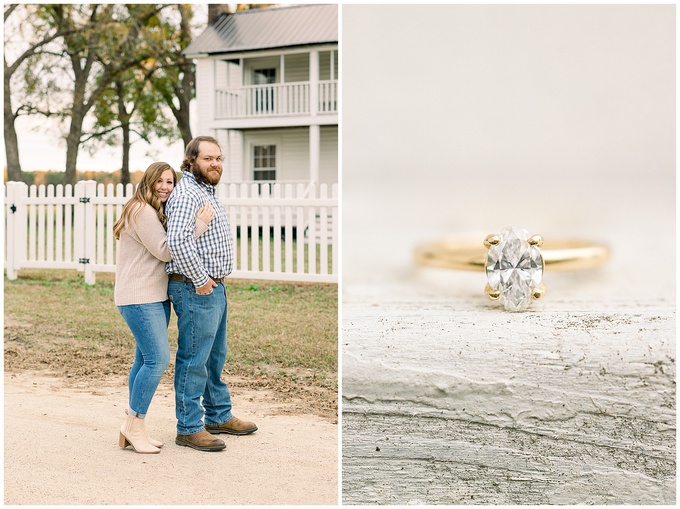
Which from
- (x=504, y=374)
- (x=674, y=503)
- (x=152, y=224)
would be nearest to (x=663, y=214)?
(x=504, y=374)

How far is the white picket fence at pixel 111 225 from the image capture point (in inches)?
320

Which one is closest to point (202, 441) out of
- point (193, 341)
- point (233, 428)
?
point (233, 428)

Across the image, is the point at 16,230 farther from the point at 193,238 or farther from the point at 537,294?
the point at 537,294

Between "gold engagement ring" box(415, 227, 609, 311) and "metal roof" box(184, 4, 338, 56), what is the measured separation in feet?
46.5

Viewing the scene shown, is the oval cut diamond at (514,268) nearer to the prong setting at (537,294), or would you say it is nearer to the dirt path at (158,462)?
the prong setting at (537,294)

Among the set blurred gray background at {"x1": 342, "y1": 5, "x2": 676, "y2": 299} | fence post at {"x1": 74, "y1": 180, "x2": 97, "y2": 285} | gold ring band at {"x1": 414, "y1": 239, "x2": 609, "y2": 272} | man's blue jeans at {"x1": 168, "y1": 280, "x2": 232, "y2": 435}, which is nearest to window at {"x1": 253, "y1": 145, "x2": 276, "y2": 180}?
fence post at {"x1": 74, "y1": 180, "x2": 97, "y2": 285}

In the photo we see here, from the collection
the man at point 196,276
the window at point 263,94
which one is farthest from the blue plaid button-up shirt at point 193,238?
the window at point 263,94

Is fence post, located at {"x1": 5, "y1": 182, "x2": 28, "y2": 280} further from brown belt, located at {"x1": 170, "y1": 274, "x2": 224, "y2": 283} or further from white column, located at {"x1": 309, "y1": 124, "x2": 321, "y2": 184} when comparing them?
brown belt, located at {"x1": 170, "y1": 274, "x2": 224, "y2": 283}

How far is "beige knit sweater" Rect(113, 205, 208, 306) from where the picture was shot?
314cm

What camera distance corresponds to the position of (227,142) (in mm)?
17266

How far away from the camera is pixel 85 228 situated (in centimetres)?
920

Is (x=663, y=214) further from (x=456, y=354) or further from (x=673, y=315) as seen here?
(x=456, y=354)

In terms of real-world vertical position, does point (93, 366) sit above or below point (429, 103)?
below

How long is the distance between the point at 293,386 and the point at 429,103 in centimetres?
324
